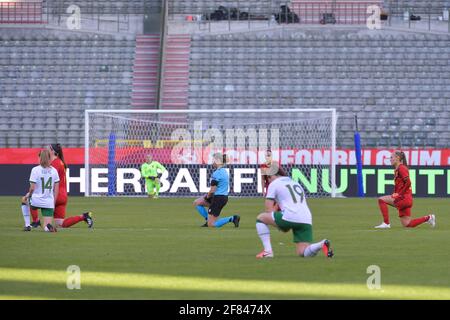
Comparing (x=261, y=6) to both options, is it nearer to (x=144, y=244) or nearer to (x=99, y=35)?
(x=99, y=35)

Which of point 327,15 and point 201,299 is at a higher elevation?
point 327,15

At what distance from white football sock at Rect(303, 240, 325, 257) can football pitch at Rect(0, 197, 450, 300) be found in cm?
13

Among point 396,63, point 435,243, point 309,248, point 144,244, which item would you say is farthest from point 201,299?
point 396,63

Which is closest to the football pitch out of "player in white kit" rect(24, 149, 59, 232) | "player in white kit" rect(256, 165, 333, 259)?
"player in white kit" rect(256, 165, 333, 259)

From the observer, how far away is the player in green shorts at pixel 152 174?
43.1 metres

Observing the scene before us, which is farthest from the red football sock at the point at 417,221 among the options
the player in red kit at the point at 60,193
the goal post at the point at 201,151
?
the goal post at the point at 201,151

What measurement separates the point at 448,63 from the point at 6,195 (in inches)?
782

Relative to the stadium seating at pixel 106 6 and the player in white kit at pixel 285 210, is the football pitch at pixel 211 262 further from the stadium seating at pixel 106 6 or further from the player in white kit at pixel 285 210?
the stadium seating at pixel 106 6

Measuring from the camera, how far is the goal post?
146ft

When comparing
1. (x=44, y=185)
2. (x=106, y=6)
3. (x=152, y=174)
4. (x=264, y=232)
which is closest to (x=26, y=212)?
(x=44, y=185)

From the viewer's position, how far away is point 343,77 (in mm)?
50844

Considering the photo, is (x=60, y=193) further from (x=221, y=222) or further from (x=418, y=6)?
(x=418, y=6)

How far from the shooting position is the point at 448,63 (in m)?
50.8
